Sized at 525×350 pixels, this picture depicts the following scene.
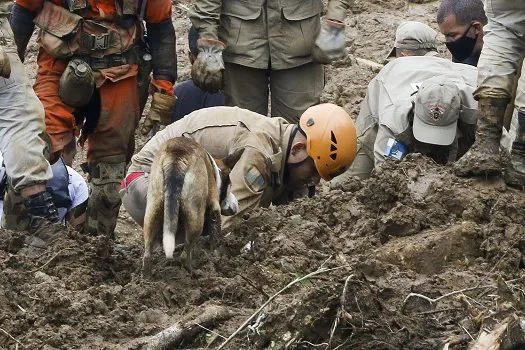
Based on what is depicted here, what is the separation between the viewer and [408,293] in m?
5.60

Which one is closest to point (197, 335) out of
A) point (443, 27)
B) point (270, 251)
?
point (270, 251)

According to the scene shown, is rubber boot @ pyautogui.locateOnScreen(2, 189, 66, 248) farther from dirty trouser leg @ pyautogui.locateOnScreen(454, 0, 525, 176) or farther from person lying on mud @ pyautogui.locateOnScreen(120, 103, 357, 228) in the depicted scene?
dirty trouser leg @ pyautogui.locateOnScreen(454, 0, 525, 176)

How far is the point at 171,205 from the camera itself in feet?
20.4

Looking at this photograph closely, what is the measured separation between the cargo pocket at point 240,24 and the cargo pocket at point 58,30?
3.60 feet

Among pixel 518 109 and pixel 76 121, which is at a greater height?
pixel 518 109

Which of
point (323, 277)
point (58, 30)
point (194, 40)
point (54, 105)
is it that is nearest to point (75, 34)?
point (58, 30)

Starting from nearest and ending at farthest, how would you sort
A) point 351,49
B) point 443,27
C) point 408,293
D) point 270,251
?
point 408,293, point 270,251, point 443,27, point 351,49

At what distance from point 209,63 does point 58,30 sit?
1.04m

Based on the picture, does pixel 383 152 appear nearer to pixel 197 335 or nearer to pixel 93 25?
pixel 93 25

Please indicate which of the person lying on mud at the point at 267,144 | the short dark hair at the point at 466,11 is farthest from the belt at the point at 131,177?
the short dark hair at the point at 466,11

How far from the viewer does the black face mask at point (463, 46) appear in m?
9.45

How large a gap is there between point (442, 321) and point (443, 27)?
4.56 metres

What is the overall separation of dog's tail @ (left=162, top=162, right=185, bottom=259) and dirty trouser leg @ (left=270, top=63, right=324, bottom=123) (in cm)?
277

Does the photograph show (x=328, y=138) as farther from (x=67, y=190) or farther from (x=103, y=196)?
(x=103, y=196)
